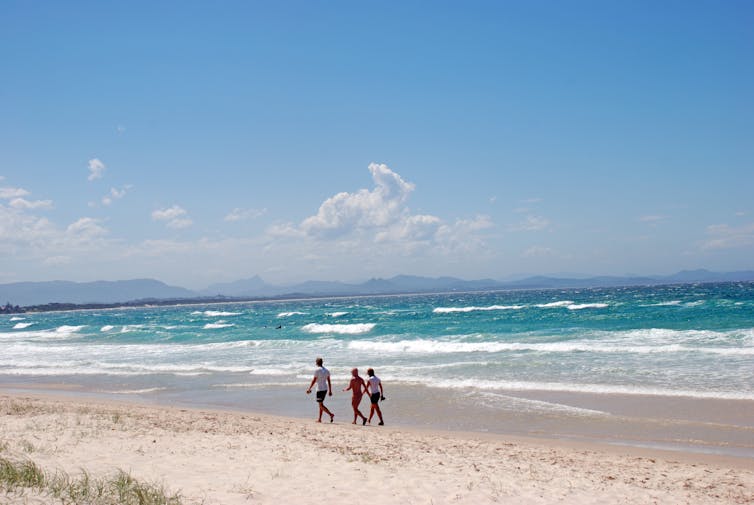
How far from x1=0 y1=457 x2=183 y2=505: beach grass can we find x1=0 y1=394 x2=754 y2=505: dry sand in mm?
219

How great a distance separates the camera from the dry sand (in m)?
7.14

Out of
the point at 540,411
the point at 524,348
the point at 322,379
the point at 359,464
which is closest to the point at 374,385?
the point at 322,379

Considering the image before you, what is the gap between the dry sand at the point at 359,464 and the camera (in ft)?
23.4

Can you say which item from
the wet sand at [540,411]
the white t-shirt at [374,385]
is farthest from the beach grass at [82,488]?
the wet sand at [540,411]

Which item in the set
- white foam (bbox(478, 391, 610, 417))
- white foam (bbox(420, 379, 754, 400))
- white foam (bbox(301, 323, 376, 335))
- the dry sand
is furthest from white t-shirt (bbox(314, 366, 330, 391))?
white foam (bbox(301, 323, 376, 335))

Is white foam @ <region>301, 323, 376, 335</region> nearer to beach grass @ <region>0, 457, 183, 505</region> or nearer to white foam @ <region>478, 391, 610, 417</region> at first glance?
white foam @ <region>478, 391, 610, 417</region>

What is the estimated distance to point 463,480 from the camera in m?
7.72

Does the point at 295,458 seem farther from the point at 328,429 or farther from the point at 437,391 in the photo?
the point at 437,391

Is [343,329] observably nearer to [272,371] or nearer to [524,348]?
[524,348]

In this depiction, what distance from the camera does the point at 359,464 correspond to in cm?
855

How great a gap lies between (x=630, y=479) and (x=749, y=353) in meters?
15.0

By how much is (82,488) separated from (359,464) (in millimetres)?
3750

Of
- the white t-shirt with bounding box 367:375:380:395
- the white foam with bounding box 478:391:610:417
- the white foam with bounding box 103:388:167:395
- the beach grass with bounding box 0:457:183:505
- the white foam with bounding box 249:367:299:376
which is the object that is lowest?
the white foam with bounding box 103:388:167:395

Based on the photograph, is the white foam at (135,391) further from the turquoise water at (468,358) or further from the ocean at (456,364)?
the turquoise water at (468,358)
